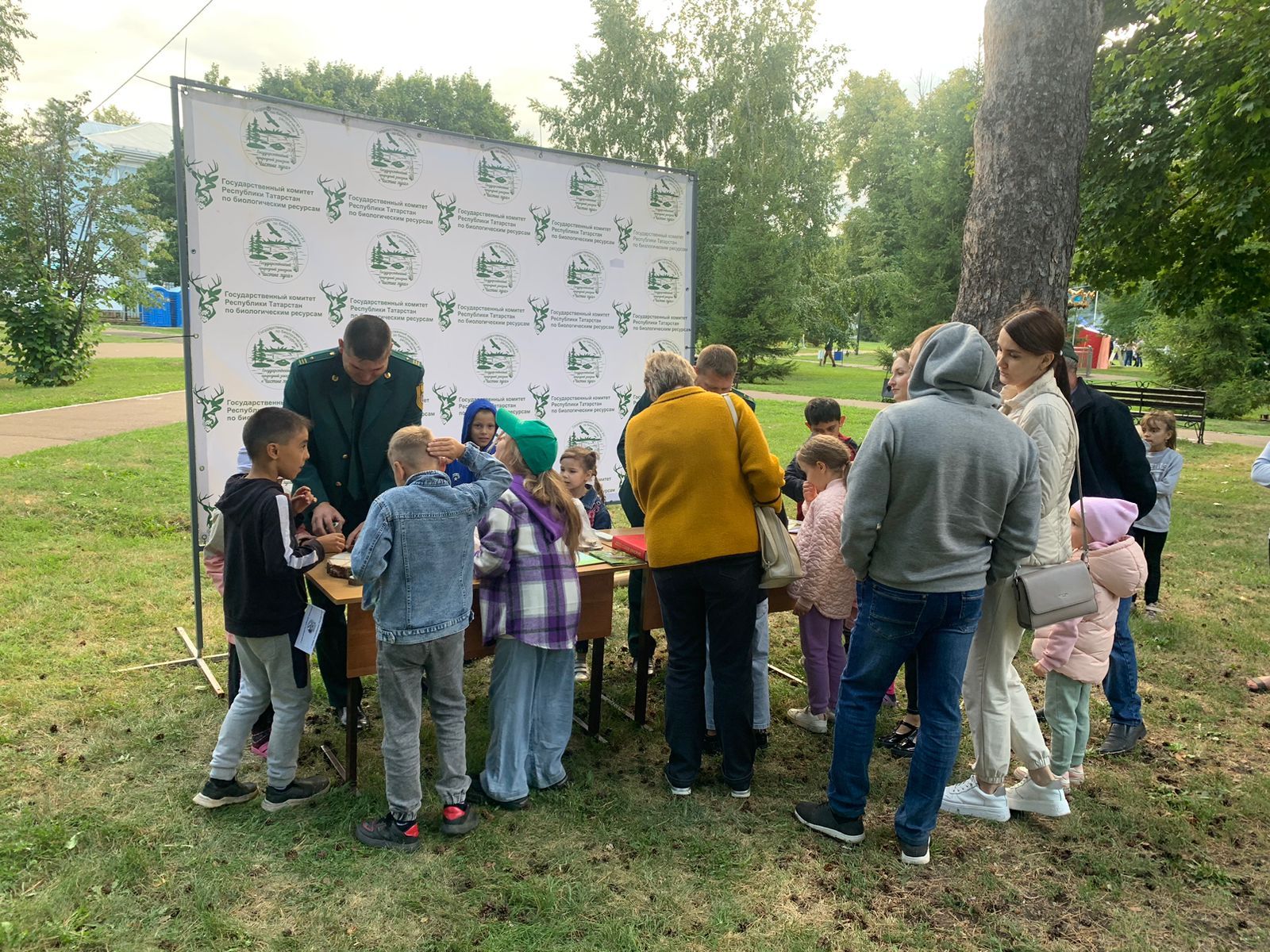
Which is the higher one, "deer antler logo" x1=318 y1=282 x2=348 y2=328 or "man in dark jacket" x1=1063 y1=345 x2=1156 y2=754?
"deer antler logo" x1=318 y1=282 x2=348 y2=328

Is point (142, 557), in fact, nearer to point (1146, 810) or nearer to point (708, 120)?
point (1146, 810)

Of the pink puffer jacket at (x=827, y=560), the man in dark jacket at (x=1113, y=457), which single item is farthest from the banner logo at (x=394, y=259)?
the man in dark jacket at (x=1113, y=457)

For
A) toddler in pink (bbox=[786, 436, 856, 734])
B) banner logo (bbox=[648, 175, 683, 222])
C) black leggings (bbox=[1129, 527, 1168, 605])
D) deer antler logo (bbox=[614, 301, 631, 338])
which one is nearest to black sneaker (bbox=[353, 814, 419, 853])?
toddler in pink (bbox=[786, 436, 856, 734])

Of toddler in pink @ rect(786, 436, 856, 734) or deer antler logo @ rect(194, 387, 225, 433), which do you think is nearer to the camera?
toddler in pink @ rect(786, 436, 856, 734)

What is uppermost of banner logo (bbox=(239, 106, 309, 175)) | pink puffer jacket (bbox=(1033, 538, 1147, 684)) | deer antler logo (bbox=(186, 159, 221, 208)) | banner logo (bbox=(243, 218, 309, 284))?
banner logo (bbox=(239, 106, 309, 175))

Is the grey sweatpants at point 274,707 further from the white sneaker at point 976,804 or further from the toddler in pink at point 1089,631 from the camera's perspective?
the toddler in pink at point 1089,631

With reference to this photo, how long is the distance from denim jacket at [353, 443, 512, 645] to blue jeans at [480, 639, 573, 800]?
18.4 inches

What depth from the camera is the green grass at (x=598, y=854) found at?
105 inches

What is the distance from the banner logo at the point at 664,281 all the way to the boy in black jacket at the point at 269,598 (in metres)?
3.25

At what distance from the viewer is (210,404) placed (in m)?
4.24

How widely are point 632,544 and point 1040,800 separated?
208 centimetres

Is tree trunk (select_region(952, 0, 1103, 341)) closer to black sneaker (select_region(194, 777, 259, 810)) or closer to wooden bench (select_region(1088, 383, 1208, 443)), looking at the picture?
black sneaker (select_region(194, 777, 259, 810))

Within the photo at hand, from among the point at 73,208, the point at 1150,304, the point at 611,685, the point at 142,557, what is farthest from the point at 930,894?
the point at 73,208

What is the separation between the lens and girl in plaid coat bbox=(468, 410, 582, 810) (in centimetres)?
324
